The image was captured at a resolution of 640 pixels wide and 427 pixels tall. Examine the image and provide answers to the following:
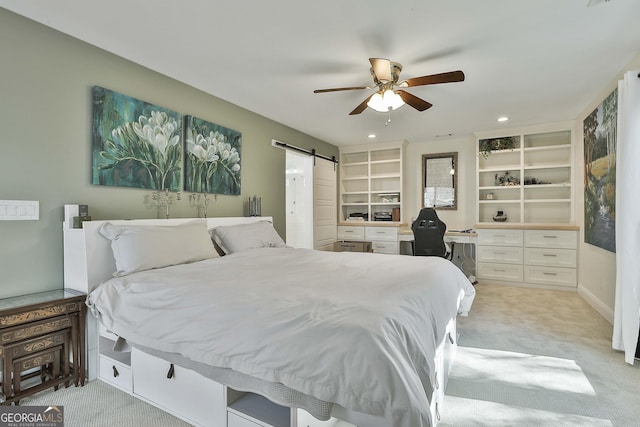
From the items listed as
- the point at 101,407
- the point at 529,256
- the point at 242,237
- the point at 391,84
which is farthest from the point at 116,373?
the point at 529,256

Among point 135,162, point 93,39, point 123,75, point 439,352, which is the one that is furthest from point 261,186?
point 439,352

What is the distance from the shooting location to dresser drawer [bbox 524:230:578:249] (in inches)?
176

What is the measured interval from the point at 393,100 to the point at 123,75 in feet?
7.61

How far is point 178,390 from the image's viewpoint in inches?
67.0

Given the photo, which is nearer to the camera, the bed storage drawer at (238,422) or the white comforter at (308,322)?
the white comforter at (308,322)

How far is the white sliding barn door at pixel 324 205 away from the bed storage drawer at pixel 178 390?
3.67 metres

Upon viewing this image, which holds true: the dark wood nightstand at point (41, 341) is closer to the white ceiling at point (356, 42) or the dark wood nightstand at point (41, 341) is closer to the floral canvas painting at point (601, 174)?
the white ceiling at point (356, 42)

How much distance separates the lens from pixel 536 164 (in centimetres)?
502

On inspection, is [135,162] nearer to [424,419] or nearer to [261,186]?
[261,186]

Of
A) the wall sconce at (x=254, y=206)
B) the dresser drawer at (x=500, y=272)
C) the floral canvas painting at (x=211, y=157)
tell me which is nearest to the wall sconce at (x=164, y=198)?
the floral canvas painting at (x=211, y=157)

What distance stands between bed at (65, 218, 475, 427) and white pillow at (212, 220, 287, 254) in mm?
322

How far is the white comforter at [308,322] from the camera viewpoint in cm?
111

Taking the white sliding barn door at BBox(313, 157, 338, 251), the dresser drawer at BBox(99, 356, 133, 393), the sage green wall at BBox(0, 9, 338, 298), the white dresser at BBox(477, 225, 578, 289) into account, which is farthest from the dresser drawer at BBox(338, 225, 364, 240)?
the dresser drawer at BBox(99, 356, 133, 393)

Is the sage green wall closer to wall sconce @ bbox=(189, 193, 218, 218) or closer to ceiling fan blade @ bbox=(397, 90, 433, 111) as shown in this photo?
wall sconce @ bbox=(189, 193, 218, 218)
